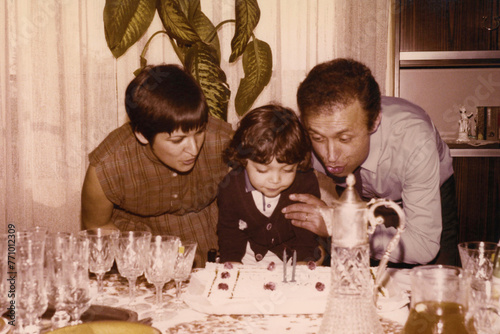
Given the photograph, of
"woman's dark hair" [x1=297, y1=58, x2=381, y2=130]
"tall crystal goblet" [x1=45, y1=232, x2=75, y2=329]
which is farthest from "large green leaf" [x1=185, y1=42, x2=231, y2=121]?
"tall crystal goblet" [x1=45, y1=232, x2=75, y2=329]

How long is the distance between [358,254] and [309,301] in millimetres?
288

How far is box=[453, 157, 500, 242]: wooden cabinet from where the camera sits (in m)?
2.94

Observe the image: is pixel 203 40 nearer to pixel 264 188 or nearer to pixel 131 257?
pixel 264 188

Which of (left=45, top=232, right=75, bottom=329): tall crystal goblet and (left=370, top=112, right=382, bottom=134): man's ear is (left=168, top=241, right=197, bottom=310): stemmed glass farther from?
(left=370, top=112, right=382, bottom=134): man's ear

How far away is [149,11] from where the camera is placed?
321 centimetres

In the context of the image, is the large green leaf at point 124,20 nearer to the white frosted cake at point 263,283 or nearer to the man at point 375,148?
the man at point 375,148

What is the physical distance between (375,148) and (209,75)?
1.34 metres

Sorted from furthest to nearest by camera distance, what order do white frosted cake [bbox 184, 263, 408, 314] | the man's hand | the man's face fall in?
the man's hand
the man's face
white frosted cake [bbox 184, 263, 408, 314]

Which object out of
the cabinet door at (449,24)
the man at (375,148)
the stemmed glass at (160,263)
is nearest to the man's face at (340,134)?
the man at (375,148)

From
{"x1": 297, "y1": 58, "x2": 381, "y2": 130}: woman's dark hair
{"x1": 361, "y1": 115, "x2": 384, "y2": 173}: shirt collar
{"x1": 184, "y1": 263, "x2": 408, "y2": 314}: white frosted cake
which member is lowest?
{"x1": 184, "y1": 263, "x2": 408, "y2": 314}: white frosted cake

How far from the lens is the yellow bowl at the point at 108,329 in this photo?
2.88 feet

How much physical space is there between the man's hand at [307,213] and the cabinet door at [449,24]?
1.30 m

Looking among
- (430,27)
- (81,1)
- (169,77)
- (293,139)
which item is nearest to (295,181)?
(293,139)

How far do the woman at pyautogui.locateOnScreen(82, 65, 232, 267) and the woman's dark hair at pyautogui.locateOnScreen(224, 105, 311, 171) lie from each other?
8 cm
